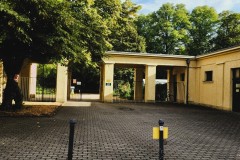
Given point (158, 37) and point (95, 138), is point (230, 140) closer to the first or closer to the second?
point (95, 138)

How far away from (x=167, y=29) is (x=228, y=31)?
8842mm

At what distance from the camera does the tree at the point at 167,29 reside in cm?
4616

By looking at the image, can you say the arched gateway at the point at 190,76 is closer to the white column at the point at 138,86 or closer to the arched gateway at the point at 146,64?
the arched gateway at the point at 146,64

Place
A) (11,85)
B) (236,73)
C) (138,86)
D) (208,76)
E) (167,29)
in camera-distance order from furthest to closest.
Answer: (167,29)
(138,86)
(208,76)
(236,73)
(11,85)

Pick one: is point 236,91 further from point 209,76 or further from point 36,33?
Result: point 36,33

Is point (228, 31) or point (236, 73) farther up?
point (228, 31)

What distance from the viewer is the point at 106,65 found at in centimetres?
2623

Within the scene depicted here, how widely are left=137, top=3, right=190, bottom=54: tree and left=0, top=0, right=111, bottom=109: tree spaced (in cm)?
3160

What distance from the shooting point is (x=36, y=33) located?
1298 centimetres

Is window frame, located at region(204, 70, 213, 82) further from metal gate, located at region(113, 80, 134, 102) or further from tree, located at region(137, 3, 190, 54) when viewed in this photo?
tree, located at region(137, 3, 190, 54)

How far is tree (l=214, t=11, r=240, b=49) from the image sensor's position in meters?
42.5

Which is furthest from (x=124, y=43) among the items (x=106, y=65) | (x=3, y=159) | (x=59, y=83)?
(x=3, y=159)

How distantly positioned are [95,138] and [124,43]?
31.1 meters

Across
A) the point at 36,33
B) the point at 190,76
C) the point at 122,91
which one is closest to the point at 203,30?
the point at 122,91
